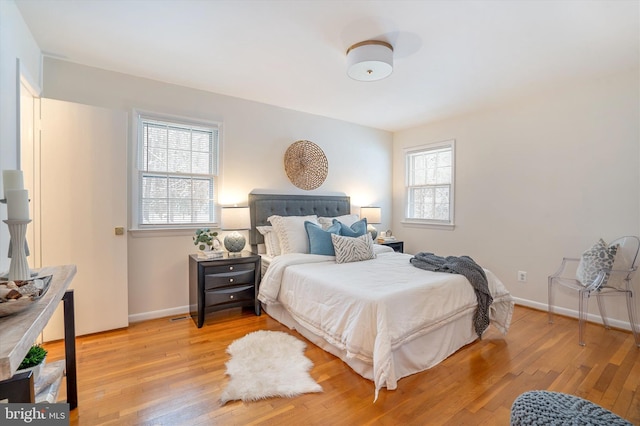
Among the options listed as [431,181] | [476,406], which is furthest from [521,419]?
[431,181]

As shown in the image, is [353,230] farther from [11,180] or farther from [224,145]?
[11,180]

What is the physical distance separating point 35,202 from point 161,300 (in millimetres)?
1429

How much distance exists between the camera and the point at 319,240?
3.36 m

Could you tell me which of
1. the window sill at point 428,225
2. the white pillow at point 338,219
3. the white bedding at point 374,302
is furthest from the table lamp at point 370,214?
the white bedding at point 374,302

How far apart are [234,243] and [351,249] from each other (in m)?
1.29

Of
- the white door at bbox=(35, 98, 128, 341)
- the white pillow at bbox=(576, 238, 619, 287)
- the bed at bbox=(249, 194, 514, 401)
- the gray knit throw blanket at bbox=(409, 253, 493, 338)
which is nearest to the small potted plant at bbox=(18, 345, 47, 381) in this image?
the white door at bbox=(35, 98, 128, 341)

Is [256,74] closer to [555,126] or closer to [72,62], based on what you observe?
[72,62]

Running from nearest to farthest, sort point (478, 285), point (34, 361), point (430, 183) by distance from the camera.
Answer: point (34, 361), point (478, 285), point (430, 183)

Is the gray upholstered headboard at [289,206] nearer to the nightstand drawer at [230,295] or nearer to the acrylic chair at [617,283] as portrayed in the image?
the nightstand drawer at [230,295]

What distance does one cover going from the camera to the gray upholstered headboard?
3775 millimetres

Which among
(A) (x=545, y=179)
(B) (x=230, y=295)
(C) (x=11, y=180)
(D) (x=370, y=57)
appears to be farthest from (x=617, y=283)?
(C) (x=11, y=180)

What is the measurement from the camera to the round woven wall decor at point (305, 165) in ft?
13.5

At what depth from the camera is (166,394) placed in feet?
6.43

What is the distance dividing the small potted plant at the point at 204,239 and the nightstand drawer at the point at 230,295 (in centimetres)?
49
